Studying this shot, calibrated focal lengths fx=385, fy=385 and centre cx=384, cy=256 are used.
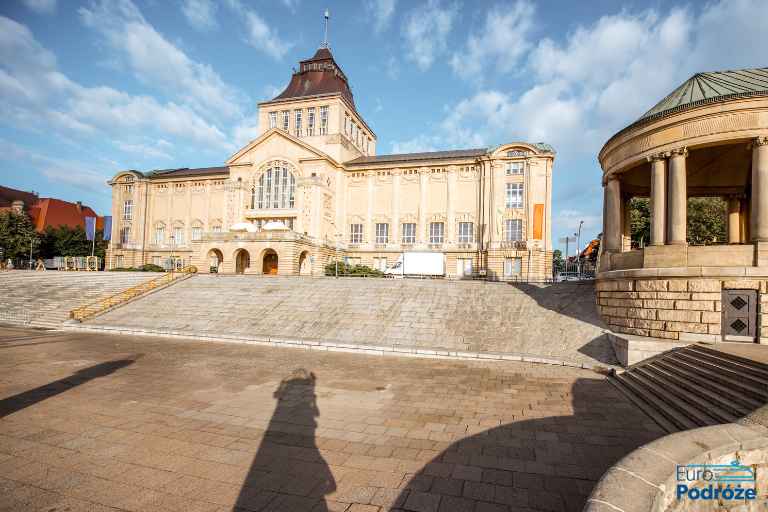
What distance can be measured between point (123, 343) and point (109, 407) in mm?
9750

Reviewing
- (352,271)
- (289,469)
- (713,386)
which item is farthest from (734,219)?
(352,271)

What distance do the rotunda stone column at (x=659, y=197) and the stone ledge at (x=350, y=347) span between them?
17.6 feet

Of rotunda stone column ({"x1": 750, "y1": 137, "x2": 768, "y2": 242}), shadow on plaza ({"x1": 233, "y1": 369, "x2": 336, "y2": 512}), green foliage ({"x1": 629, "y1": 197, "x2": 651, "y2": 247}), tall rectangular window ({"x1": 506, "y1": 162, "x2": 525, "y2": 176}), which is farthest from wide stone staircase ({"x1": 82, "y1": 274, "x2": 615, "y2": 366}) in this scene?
green foliage ({"x1": 629, "y1": 197, "x2": 651, "y2": 247})

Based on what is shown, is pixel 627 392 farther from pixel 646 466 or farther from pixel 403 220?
pixel 403 220

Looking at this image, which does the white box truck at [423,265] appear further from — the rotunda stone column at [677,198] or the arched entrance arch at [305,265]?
the rotunda stone column at [677,198]

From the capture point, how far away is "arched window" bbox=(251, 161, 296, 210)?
46312 millimetres

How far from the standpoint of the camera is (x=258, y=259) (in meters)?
38.6

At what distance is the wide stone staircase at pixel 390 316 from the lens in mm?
15656

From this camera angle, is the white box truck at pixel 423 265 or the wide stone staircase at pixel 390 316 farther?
the white box truck at pixel 423 265

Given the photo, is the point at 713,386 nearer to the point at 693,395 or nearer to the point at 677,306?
the point at 693,395

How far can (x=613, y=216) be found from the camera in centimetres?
1697

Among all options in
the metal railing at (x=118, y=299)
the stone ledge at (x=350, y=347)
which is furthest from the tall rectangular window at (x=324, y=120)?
the stone ledge at (x=350, y=347)

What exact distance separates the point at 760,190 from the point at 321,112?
47958mm

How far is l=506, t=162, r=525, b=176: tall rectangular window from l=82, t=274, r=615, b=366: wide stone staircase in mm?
21281
